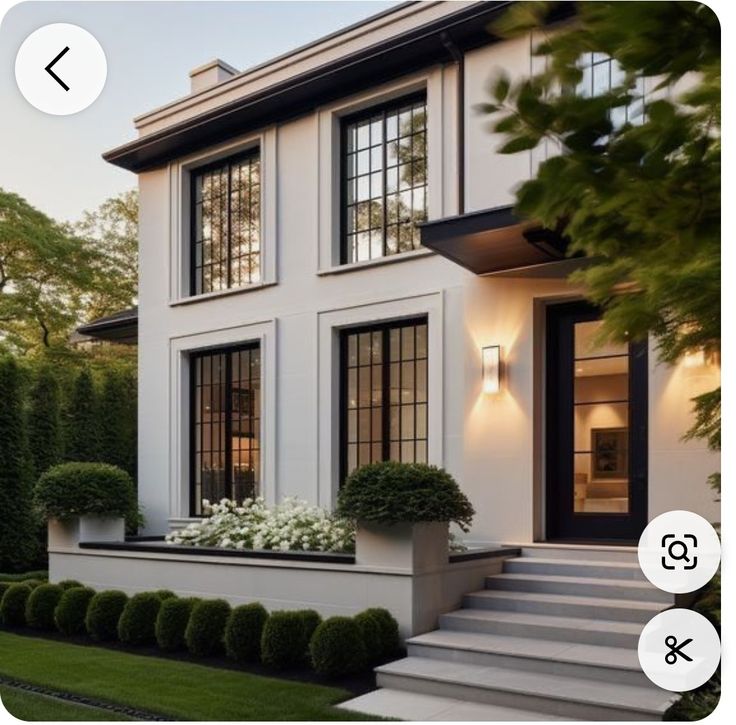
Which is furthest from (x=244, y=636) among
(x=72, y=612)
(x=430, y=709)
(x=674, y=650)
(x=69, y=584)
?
(x=674, y=650)

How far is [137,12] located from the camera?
3191 mm

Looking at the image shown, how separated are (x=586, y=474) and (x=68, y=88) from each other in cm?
651

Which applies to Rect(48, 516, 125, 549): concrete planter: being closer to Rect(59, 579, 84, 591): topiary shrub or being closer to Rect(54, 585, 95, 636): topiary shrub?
Rect(59, 579, 84, 591): topiary shrub

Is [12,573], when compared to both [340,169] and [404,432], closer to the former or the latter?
[404,432]

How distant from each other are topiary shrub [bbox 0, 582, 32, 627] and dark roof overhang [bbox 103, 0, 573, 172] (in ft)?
15.2

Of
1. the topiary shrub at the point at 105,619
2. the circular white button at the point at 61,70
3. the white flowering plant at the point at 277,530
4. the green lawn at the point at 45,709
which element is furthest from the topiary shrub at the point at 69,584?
the circular white button at the point at 61,70

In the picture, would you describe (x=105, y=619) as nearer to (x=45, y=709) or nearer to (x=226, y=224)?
(x=45, y=709)

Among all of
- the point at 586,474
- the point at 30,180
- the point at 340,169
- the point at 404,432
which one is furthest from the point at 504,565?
the point at 30,180

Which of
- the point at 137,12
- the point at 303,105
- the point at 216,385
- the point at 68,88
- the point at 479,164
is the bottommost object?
the point at 216,385

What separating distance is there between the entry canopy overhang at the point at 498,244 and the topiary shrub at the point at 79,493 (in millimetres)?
4823

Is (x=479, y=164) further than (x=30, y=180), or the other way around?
(x=479, y=164)

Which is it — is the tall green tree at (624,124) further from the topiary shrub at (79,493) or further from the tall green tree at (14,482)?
the tall green tree at (14,482)

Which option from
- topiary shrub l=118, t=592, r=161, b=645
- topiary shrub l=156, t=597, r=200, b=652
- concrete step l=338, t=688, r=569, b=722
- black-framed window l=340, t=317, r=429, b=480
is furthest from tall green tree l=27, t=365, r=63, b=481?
concrete step l=338, t=688, r=569, b=722
